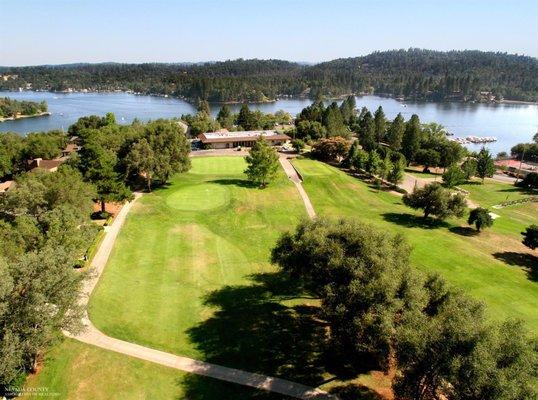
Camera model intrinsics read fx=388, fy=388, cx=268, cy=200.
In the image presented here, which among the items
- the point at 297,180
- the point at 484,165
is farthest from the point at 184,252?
the point at 484,165

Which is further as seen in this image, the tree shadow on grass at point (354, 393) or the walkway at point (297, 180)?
the walkway at point (297, 180)

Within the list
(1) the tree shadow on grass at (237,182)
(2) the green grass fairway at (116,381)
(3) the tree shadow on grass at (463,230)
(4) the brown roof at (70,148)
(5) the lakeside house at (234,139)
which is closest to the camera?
(2) the green grass fairway at (116,381)

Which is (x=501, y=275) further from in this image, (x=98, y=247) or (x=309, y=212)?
(x=98, y=247)

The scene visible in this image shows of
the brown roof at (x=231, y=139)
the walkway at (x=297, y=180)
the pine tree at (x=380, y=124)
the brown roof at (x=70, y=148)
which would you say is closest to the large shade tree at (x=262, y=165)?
the walkway at (x=297, y=180)

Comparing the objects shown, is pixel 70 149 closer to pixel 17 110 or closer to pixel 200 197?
pixel 200 197

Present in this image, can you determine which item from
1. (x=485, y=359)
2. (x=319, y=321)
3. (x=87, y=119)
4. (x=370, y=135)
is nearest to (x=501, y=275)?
(x=319, y=321)

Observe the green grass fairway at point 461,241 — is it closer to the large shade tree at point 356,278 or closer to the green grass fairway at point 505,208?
the green grass fairway at point 505,208
